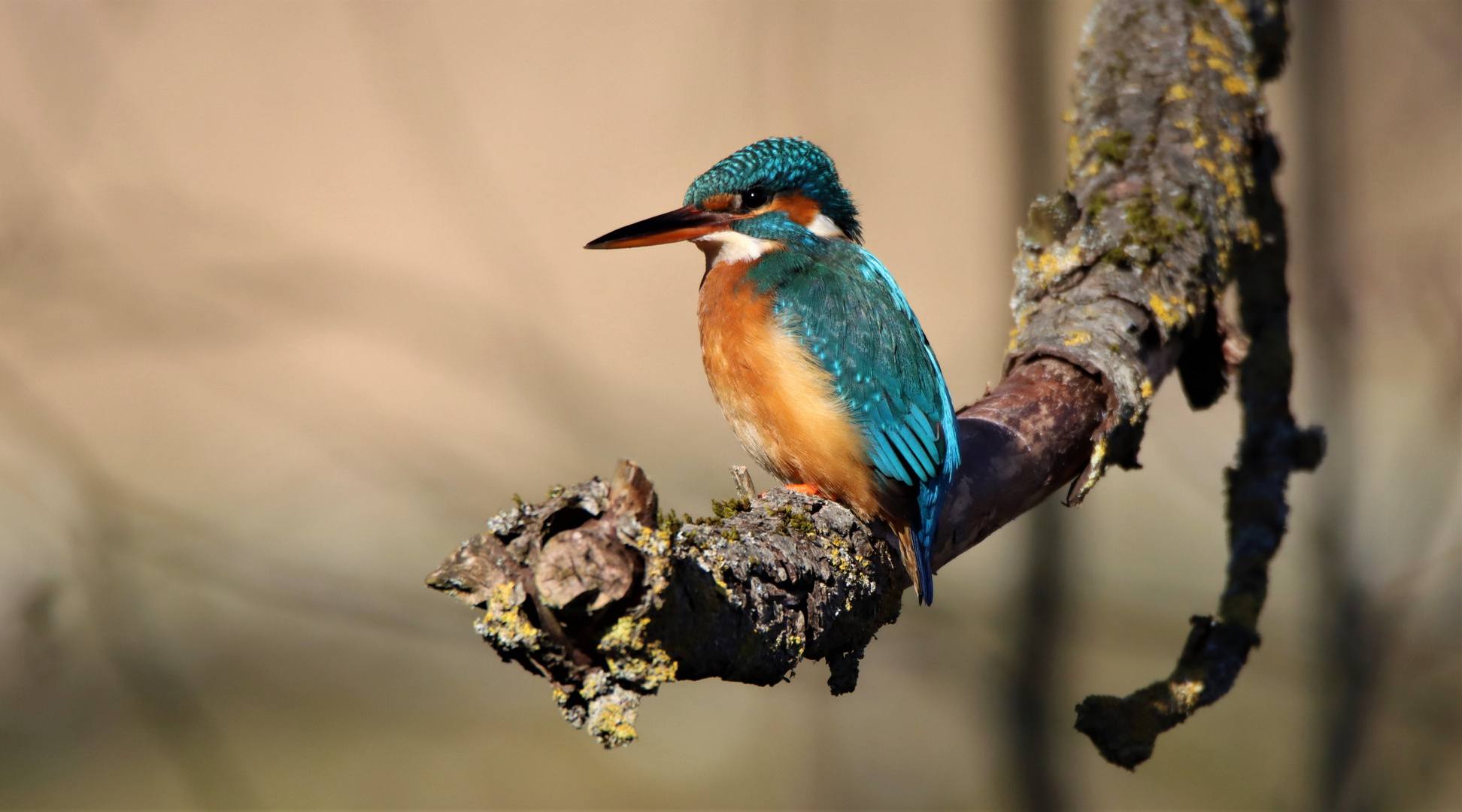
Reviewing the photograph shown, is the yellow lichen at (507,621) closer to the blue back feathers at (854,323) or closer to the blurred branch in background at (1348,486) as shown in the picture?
the blue back feathers at (854,323)

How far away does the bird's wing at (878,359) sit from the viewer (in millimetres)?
2016

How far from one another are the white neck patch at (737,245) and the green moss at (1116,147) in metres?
0.81

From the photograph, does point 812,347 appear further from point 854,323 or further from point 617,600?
point 617,600

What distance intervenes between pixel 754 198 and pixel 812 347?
58 centimetres

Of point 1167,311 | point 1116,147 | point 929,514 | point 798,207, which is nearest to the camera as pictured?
point 929,514

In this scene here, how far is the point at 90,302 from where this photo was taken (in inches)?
138

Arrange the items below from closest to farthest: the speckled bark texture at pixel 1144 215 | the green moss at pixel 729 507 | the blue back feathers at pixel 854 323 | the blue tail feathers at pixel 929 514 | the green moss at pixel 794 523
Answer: the green moss at pixel 794 523, the green moss at pixel 729 507, the blue tail feathers at pixel 929 514, the blue back feathers at pixel 854 323, the speckled bark texture at pixel 1144 215

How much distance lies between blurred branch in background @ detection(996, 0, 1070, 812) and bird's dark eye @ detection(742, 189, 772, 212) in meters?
1.08

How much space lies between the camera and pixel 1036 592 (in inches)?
122

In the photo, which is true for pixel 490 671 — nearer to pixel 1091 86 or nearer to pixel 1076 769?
pixel 1076 769

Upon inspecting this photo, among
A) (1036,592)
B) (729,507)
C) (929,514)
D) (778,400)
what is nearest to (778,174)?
(778,400)

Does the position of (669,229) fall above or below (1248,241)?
above

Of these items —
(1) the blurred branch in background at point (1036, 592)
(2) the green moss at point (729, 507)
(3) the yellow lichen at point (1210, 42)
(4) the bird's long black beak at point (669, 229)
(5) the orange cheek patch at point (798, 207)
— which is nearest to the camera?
(2) the green moss at point (729, 507)

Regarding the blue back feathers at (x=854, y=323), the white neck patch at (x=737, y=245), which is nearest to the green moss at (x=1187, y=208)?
the blue back feathers at (x=854, y=323)
